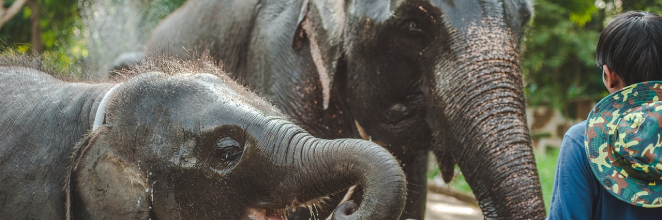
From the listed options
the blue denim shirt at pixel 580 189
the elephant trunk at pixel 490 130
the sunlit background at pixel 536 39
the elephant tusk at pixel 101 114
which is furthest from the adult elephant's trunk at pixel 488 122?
the sunlit background at pixel 536 39

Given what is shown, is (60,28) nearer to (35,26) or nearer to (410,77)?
(35,26)

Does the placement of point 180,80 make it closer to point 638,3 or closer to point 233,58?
point 233,58

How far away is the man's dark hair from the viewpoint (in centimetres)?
194

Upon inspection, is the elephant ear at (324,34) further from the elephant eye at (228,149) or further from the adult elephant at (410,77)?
the elephant eye at (228,149)

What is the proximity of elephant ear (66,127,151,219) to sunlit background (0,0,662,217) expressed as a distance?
6206 mm

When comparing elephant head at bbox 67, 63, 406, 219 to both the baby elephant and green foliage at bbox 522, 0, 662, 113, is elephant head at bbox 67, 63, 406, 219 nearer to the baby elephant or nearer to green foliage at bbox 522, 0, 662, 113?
the baby elephant

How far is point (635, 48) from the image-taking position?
6.39 feet

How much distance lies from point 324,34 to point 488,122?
113 cm

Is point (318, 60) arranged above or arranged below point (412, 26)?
below

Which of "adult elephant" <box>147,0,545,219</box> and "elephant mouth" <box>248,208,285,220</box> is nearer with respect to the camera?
"elephant mouth" <box>248,208,285,220</box>

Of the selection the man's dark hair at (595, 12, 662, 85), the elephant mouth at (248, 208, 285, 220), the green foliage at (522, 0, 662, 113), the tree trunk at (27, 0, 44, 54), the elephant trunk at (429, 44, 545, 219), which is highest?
the man's dark hair at (595, 12, 662, 85)

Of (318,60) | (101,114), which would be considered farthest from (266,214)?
(318,60)

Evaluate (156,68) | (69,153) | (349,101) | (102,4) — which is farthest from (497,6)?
(102,4)

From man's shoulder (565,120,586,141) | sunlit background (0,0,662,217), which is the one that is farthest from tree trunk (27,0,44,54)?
man's shoulder (565,120,586,141)
